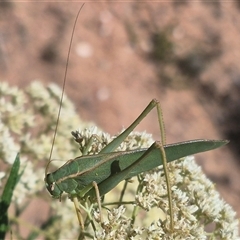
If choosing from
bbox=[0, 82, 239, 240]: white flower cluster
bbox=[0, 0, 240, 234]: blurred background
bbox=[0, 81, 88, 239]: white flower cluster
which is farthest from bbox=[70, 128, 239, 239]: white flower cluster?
bbox=[0, 0, 240, 234]: blurred background

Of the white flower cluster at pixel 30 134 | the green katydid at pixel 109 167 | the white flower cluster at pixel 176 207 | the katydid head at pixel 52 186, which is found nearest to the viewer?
the white flower cluster at pixel 176 207

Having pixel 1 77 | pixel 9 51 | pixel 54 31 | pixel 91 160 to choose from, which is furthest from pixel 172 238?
pixel 54 31

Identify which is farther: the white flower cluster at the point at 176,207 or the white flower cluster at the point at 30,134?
the white flower cluster at the point at 30,134

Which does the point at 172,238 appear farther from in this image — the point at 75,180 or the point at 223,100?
the point at 223,100

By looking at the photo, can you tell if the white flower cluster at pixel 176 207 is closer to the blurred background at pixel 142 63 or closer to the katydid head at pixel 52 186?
the katydid head at pixel 52 186

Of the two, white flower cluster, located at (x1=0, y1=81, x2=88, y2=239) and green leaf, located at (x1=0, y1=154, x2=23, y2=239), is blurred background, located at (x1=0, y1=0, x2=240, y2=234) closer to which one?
white flower cluster, located at (x1=0, y1=81, x2=88, y2=239)

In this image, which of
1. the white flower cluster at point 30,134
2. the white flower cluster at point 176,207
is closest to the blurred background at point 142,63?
the white flower cluster at point 30,134

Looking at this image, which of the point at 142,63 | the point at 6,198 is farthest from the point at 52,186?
the point at 142,63

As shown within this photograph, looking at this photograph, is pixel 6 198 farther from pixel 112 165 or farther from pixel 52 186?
pixel 112 165
